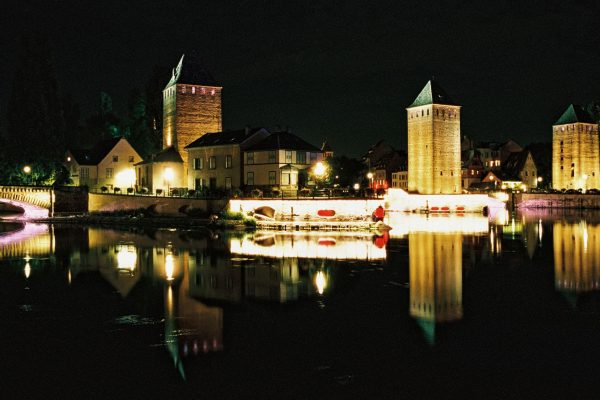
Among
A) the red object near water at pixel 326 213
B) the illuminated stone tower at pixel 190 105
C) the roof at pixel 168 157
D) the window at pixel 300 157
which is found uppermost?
the illuminated stone tower at pixel 190 105

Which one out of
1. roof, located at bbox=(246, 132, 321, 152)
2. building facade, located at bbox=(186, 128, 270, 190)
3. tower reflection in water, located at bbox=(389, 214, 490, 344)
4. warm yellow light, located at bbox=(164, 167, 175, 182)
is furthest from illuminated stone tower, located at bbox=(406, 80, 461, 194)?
tower reflection in water, located at bbox=(389, 214, 490, 344)

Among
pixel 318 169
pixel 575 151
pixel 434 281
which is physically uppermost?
pixel 575 151

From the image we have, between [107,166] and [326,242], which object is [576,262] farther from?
[107,166]

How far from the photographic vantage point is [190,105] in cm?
5931

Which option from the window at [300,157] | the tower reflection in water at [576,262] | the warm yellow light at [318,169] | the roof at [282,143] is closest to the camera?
the tower reflection in water at [576,262]

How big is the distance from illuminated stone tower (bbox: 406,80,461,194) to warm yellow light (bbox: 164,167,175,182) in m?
27.2

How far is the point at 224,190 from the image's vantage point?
49.0 metres

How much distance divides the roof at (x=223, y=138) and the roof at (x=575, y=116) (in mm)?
56184

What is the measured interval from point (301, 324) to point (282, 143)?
3468 centimetres

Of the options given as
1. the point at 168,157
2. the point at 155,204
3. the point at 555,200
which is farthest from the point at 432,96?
the point at 155,204

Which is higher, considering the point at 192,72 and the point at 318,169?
the point at 192,72

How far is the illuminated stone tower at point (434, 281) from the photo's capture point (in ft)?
52.6

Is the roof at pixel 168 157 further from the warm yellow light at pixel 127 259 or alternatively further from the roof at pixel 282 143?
the warm yellow light at pixel 127 259

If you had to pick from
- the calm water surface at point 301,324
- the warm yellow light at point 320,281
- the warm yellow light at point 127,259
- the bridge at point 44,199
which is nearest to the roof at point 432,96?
A: the bridge at point 44,199
